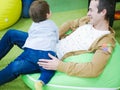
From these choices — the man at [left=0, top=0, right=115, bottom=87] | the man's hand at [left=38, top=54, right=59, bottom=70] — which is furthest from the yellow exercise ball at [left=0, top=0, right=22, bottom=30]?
the man's hand at [left=38, top=54, right=59, bottom=70]

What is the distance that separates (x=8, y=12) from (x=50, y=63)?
126 cm

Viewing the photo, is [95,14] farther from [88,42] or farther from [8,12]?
[8,12]

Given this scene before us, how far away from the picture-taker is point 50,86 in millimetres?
1903

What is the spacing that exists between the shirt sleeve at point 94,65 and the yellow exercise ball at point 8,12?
1.28 metres

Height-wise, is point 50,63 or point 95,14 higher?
point 95,14

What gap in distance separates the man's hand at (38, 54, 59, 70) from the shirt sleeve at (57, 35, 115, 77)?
30mm

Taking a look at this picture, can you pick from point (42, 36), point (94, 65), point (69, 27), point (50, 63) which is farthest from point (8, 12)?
point (94, 65)

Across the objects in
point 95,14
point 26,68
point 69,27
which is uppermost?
point 95,14

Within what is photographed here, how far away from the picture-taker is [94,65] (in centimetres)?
178

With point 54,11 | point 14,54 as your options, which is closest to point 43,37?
point 14,54

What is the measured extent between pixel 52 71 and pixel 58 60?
91 mm

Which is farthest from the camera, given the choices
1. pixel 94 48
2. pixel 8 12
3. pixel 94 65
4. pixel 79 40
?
pixel 8 12

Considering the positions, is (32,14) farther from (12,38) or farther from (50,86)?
(50,86)

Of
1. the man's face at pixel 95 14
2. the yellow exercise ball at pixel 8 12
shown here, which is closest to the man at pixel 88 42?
the man's face at pixel 95 14
